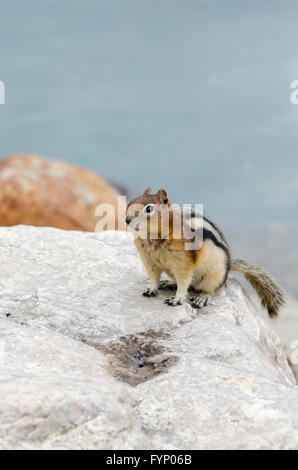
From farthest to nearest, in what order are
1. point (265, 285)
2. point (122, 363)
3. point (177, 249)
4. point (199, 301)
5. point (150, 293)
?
point (265, 285)
point (150, 293)
point (199, 301)
point (177, 249)
point (122, 363)

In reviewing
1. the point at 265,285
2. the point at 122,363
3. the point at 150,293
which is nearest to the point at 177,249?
the point at 150,293

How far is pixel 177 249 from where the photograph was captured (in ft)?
17.0

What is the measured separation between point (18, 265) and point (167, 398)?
2757mm

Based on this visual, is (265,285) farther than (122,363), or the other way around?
(265,285)

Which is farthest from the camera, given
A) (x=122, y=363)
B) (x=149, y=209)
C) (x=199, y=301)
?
(x=199, y=301)

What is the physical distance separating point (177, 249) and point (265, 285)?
5.04 ft

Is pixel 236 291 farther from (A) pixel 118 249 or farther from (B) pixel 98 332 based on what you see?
(B) pixel 98 332

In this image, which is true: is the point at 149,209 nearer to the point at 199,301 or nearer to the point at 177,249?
the point at 177,249

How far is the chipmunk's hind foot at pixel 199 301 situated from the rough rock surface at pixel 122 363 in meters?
0.08

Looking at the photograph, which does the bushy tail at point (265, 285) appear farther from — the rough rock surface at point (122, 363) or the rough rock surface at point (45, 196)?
the rough rock surface at point (45, 196)

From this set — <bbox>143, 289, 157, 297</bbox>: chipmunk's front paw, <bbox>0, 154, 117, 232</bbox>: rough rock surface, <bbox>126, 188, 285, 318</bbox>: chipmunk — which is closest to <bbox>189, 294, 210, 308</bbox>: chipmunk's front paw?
<bbox>126, 188, 285, 318</bbox>: chipmunk

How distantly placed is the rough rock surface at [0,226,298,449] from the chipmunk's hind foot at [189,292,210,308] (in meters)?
0.08

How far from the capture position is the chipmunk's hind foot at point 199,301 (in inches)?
211
